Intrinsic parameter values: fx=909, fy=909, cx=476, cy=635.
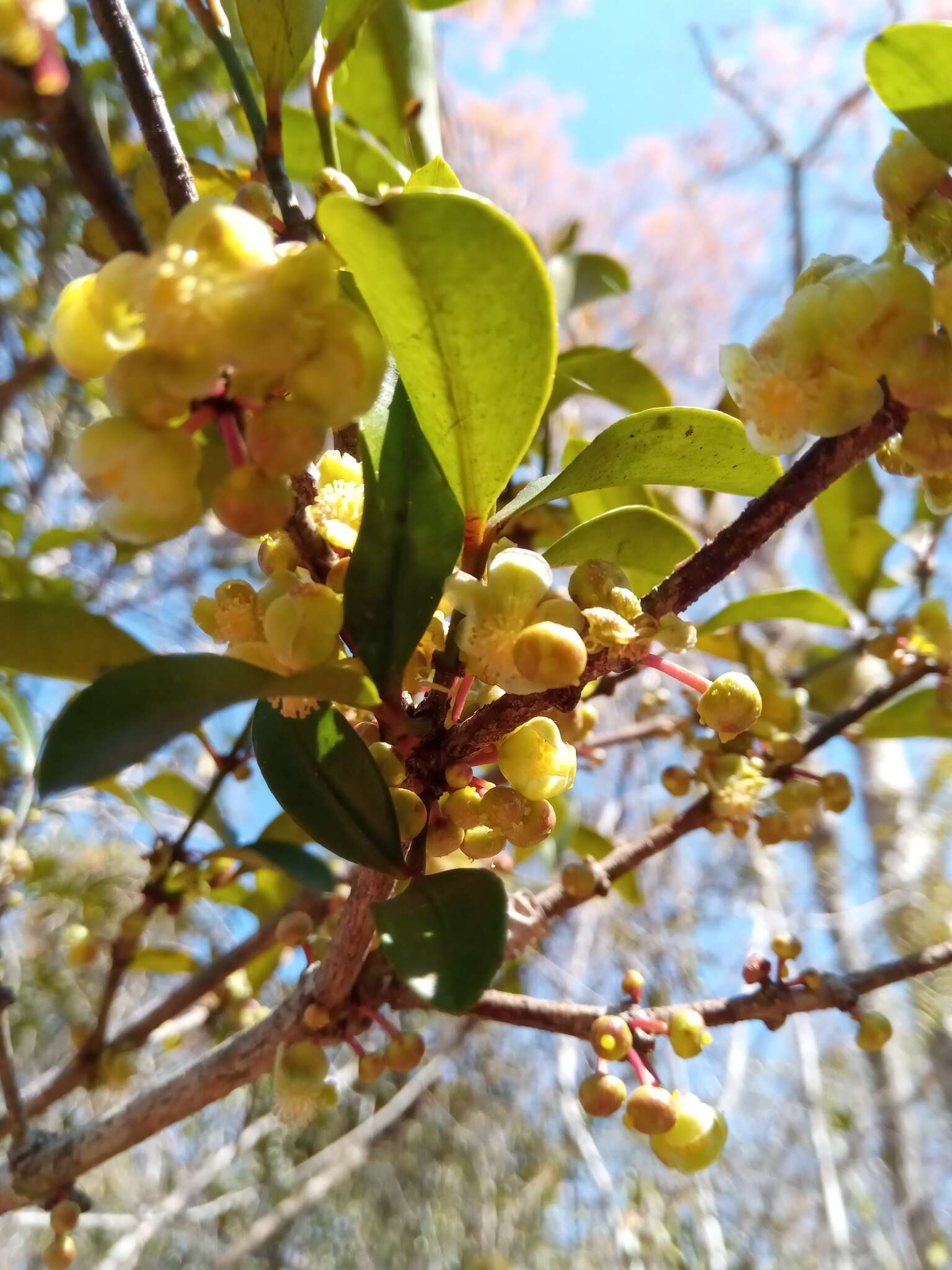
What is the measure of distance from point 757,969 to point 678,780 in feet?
0.72

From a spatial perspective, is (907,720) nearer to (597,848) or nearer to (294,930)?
(597,848)

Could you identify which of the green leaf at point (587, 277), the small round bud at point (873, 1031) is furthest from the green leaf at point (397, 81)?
the small round bud at point (873, 1031)

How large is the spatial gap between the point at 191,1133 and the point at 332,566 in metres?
3.38

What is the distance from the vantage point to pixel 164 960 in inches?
46.7

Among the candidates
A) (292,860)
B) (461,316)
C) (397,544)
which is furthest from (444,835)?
(292,860)

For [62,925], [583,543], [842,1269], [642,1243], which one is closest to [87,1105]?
[62,925]

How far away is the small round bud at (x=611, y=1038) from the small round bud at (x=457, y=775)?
255mm

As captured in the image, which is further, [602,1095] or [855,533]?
[855,533]

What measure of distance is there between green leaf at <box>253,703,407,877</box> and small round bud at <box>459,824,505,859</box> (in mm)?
70

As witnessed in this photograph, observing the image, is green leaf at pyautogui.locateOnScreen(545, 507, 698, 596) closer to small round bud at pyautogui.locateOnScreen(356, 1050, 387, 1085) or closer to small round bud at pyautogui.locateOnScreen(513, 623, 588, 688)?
small round bud at pyautogui.locateOnScreen(513, 623, 588, 688)

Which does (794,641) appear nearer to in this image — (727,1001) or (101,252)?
(727,1001)

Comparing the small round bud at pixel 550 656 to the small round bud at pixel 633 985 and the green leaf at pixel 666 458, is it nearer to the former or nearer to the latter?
the green leaf at pixel 666 458

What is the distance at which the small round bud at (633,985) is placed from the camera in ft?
2.28

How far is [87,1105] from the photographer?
9.04ft
